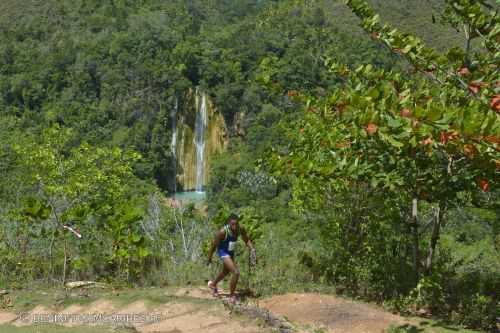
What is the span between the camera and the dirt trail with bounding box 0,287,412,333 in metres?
5.91

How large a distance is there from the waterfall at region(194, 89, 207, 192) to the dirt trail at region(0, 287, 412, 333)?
3792 centimetres

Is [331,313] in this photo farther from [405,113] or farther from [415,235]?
[405,113]

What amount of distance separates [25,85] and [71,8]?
26582mm

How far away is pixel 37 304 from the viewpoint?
6.97m

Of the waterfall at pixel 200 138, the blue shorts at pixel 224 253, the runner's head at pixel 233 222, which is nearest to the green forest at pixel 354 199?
the runner's head at pixel 233 222

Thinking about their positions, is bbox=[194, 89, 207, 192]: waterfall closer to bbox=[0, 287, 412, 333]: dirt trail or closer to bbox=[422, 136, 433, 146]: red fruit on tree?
bbox=[0, 287, 412, 333]: dirt trail

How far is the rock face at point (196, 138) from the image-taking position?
45000 mm

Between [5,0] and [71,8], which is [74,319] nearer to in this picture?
[71,8]

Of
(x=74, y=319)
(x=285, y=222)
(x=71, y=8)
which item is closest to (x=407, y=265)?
(x=74, y=319)

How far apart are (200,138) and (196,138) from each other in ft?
1.03

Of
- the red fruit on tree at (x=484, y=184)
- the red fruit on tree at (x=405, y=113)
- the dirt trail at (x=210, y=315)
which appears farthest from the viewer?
the dirt trail at (x=210, y=315)

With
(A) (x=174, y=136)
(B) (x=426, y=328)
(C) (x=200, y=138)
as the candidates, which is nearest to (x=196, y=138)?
(C) (x=200, y=138)

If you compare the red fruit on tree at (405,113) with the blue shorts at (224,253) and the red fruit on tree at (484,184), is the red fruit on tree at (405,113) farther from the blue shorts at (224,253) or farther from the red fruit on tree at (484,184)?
the blue shorts at (224,253)

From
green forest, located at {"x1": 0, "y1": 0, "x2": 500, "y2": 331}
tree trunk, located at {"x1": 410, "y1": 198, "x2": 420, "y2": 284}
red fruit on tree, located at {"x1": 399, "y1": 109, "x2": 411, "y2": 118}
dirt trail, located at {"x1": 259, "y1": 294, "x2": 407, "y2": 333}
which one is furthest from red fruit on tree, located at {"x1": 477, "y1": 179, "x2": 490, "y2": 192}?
dirt trail, located at {"x1": 259, "y1": 294, "x2": 407, "y2": 333}
